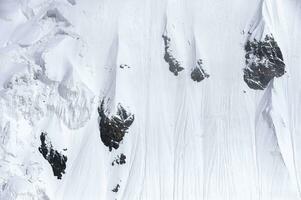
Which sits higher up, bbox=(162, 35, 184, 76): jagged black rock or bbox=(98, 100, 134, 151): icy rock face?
bbox=(162, 35, 184, 76): jagged black rock

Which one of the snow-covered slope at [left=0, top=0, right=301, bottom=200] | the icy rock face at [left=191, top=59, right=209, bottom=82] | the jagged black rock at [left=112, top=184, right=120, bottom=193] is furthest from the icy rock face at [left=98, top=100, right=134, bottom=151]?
the icy rock face at [left=191, top=59, right=209, bottom=82]

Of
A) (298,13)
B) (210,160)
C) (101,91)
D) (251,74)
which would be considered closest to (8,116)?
(101,91)

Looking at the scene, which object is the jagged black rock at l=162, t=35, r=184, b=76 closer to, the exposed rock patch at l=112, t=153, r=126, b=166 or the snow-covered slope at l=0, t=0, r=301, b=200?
the snow-covered slope at l=0, t=0, r=301, b=200

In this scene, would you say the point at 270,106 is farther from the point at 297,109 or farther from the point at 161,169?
the point at 161,169

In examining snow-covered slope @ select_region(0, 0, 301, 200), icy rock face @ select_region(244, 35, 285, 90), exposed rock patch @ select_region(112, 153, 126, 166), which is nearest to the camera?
snow-covered slope @ select_region(0, 0, 301, 200)

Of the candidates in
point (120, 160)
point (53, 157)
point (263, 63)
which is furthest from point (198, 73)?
point (53, 157)

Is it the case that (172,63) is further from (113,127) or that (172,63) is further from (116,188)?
(116,188)
